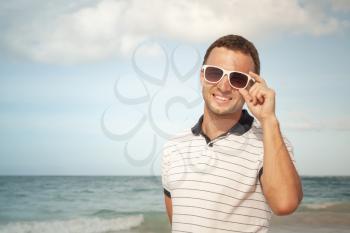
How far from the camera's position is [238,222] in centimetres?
195

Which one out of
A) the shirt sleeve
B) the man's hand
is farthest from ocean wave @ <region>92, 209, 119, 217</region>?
the man's hand

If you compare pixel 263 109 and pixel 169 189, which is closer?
pixel 263 109

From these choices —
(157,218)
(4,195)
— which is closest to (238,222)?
(157,218)

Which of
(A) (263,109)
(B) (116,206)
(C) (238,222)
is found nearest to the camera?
(A) (263,109)

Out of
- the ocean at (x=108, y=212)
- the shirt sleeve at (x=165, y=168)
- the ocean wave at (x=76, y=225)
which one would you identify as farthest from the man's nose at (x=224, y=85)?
the ocean wave at (x=76, y=225)

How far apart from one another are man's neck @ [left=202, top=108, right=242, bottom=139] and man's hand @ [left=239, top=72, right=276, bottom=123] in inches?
6.9

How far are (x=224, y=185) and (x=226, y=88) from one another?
Result: 397 millimetres

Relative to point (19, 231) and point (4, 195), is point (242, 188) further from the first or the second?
point (4, 195)

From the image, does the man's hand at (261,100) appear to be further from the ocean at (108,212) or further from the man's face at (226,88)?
Result: the ocean at (108,212)

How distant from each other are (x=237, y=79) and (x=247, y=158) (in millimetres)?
328

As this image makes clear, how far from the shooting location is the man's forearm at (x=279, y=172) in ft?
5.69

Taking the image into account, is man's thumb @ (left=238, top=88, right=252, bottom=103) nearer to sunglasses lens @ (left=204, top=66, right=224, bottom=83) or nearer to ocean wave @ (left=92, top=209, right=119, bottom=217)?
sunglasses lens @ (left=204, top=66, right=224, bottom=83)

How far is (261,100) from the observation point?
1.87 meters

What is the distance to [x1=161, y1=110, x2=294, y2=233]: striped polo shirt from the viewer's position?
196cm
